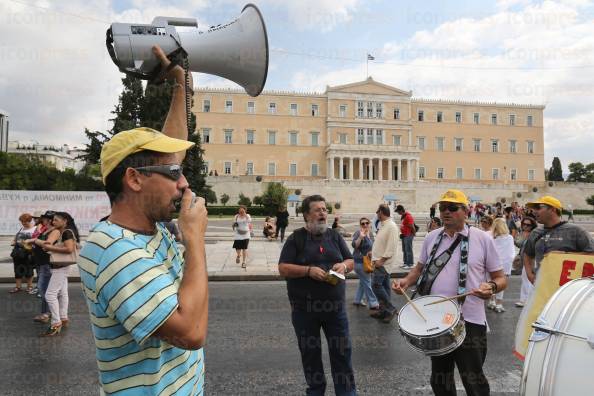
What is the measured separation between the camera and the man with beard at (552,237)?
503 cm

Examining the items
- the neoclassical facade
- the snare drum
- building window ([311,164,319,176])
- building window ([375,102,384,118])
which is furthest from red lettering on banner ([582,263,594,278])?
building window ([375,102,384,118])

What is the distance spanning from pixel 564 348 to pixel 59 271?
6.50 meters

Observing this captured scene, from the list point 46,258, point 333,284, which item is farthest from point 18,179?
point 333,284

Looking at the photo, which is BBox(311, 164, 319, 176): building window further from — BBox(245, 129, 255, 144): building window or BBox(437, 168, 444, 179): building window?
BBox(437, 168, 444, 179): building window

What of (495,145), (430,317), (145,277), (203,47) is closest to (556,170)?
(495,145)

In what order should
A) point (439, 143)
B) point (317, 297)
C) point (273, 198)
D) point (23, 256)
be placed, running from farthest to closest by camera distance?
1. point (439, 143)
2. point (273, 198)
3. point (23, 256)
4. point (317, 297)

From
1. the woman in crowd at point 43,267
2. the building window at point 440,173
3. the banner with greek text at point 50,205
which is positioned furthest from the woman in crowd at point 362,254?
the building window at point 440,173

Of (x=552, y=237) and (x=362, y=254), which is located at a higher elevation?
(x=552, y=237)

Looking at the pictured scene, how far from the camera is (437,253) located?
3629 mm

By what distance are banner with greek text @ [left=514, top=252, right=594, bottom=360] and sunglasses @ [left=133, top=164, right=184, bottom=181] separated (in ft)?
8.79

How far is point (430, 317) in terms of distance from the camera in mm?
3246

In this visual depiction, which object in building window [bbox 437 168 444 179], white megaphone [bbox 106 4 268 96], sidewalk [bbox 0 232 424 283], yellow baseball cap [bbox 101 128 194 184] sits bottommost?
sidewalk [bbox 0 232 424 283]

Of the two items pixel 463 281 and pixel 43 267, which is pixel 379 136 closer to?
pixel 43 267

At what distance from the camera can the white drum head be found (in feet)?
10.2
